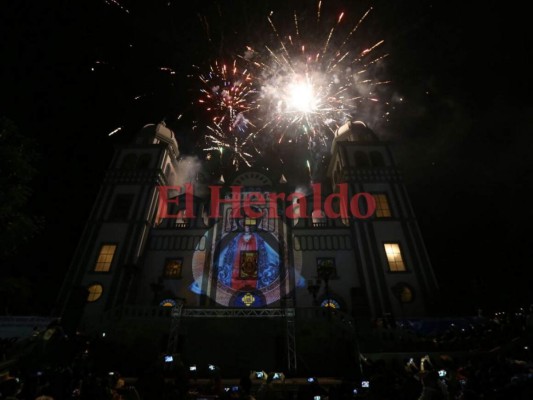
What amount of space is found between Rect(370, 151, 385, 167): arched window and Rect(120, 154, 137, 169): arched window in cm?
2482

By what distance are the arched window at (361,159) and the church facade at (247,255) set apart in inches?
6.0

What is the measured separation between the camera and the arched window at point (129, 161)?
32.2 metres

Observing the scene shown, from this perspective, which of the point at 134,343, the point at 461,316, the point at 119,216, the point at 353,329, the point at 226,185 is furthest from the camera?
the point at 226,185

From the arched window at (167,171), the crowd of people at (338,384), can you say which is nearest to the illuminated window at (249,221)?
the arched window at (167,171)

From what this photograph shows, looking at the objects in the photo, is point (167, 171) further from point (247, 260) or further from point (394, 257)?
point (394, 257)

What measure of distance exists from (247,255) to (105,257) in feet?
38.4

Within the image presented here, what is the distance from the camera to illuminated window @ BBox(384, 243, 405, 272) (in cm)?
2472

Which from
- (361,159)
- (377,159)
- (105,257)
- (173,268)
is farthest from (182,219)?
(377,159)

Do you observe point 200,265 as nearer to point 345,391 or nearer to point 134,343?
point 134,343

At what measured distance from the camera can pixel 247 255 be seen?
2617 centimetres

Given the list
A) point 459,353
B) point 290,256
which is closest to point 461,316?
point 459,353

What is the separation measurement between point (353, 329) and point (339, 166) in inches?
791

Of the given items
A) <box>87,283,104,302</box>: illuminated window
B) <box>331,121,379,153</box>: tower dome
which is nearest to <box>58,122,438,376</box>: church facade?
<box>87,283,104,302</box>: illuminated window

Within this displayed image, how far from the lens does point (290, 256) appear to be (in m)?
25.9
